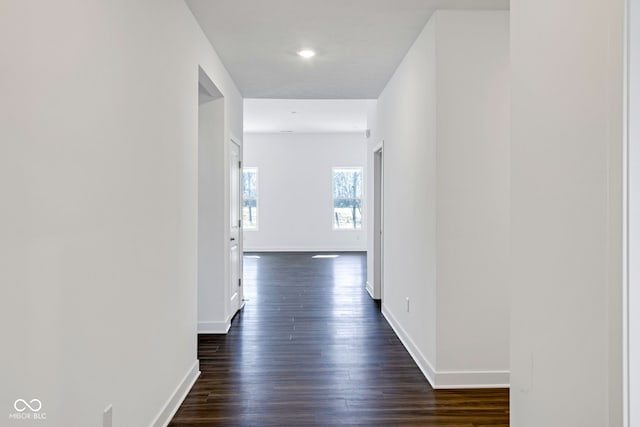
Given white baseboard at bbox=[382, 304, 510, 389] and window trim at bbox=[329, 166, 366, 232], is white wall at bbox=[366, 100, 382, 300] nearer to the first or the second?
white baseboard at bbox=[382, 304, 510, 389]

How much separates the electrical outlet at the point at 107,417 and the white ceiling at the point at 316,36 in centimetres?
250

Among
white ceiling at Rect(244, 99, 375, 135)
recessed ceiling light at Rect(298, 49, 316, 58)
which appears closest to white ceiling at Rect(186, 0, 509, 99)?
recessed ceiling light at Rect(298, 49, 316, 58)

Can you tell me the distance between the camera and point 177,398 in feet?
9.59

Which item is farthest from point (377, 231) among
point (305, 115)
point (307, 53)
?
point (305, 115)

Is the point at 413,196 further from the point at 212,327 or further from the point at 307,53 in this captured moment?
the point at 212,327

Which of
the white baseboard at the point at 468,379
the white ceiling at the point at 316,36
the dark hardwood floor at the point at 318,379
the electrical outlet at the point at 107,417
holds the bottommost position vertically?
the dark hardwood floor at the point at 318,379

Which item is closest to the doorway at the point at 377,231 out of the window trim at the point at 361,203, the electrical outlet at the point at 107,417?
the electrical outlet at the point at 107,417

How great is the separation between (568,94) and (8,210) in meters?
1.76

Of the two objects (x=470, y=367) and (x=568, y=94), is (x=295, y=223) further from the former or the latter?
(x=568, y=94)

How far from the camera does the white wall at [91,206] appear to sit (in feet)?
4.33

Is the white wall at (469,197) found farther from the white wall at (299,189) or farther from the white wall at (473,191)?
the white wall at (299,189)

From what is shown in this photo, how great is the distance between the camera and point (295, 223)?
11922mm

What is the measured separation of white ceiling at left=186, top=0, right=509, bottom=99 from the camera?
10.4 ft
